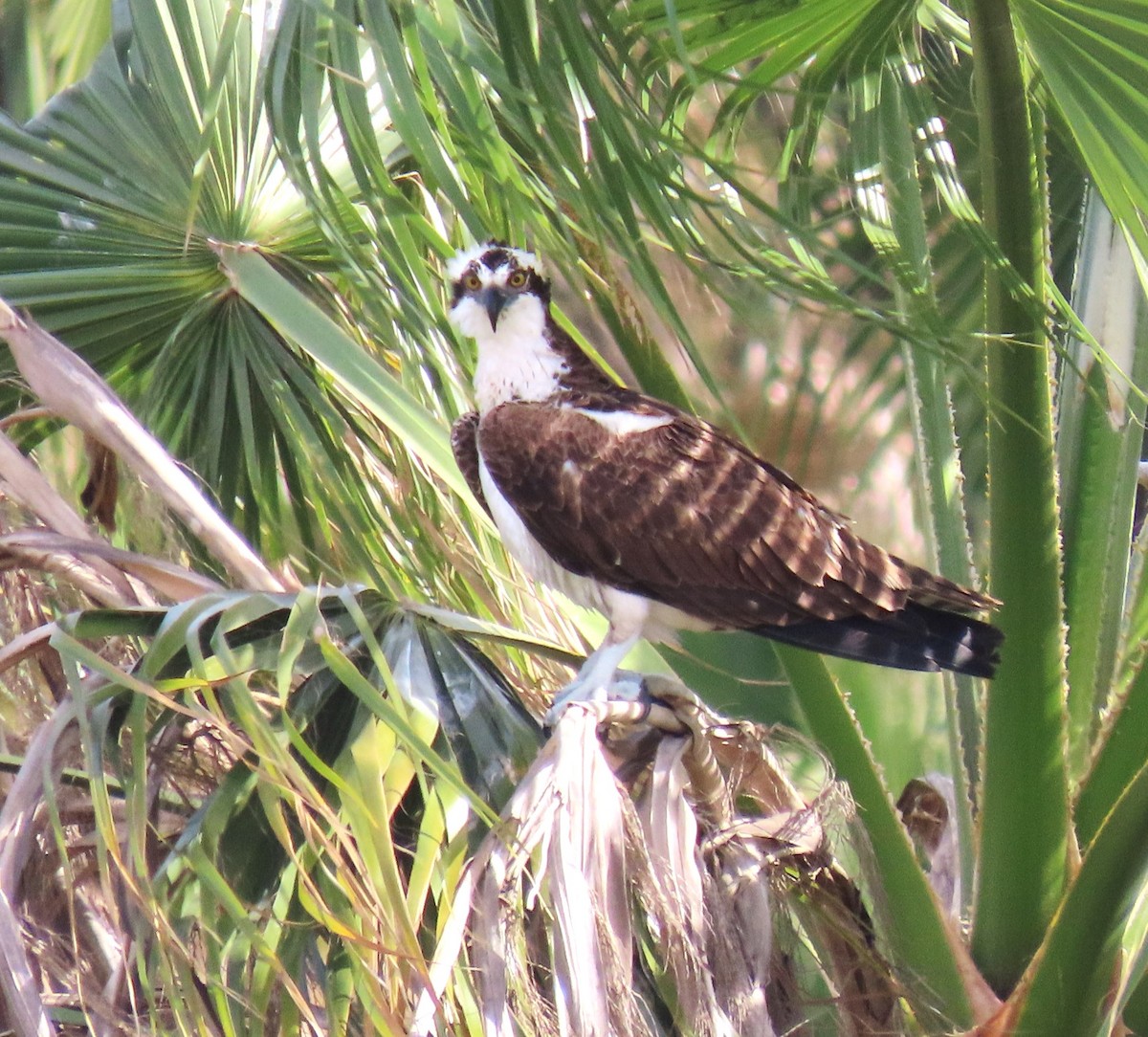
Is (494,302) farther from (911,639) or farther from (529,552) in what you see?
(911,639)

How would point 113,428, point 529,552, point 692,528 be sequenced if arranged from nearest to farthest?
point 113,428
point 692,528
point 529,552

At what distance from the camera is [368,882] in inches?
62.6

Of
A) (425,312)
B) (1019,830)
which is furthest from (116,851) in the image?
(1019,830)

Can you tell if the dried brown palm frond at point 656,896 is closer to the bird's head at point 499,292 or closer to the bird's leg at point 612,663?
the bird's leg at point 612,663

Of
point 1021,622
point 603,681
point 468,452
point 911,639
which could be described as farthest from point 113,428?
point 1021,622

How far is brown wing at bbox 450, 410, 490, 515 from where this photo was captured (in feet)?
8.86

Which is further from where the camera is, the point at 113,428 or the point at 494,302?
the point at 494,302

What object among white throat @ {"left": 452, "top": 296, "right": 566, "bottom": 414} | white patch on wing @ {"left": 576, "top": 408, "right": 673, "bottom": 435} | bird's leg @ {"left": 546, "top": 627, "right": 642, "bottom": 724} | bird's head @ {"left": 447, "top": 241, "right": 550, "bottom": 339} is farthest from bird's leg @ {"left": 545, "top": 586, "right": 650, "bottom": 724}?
bird's head @ {"left": 447, "top": 241, "right": 550, "bottom": 339}

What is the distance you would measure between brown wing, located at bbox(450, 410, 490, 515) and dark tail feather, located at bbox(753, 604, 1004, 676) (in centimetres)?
64

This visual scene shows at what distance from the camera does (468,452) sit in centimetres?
273

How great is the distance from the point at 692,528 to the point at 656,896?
884 mm

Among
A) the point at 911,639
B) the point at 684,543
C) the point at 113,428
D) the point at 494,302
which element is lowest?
Result: the point at 911,639

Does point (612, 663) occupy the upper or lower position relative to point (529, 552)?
lower

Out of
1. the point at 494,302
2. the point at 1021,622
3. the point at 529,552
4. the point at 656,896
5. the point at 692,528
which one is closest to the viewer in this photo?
the point at 656,896
